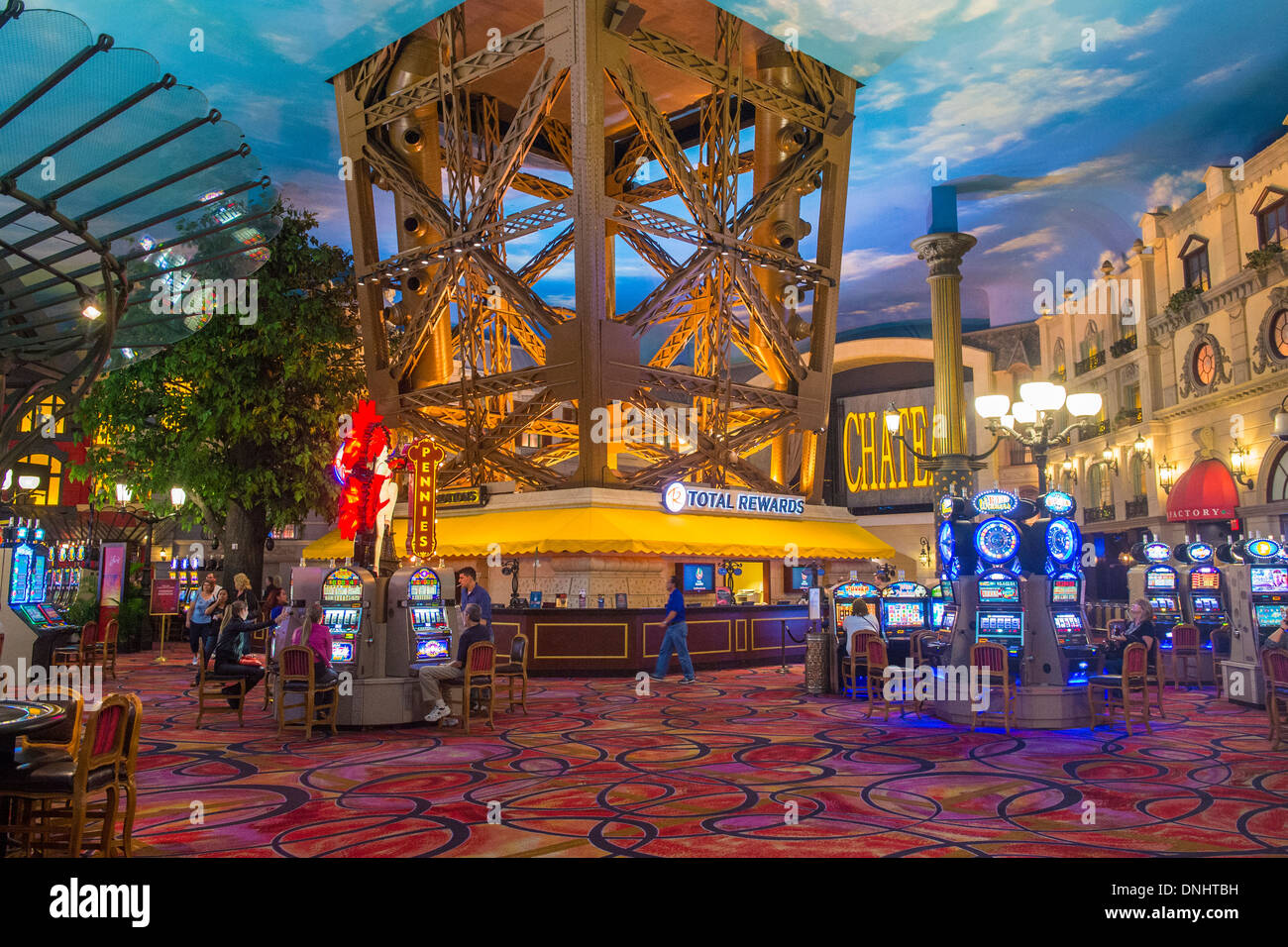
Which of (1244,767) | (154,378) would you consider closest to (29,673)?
(154,378)

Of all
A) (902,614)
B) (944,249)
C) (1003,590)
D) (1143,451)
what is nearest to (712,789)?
(1003,590)

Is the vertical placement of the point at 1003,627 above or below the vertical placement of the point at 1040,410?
below

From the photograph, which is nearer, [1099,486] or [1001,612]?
[1001,612]

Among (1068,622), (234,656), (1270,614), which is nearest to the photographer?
(1068,622)

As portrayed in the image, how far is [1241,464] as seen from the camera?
68.8 ft

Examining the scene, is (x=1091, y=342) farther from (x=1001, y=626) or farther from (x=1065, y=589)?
(x=1001, y=626)

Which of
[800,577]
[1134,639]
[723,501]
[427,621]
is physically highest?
[723,501]

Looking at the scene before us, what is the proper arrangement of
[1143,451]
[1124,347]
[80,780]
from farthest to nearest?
[1124,347] < [1143,451] < [80,780]

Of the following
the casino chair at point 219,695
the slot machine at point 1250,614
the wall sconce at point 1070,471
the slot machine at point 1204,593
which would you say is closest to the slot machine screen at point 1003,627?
the slot machine at point 1250,614

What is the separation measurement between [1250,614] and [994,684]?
14.5ft

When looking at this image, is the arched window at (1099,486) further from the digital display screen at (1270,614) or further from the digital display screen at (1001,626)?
the digital display screen at (1001,626)

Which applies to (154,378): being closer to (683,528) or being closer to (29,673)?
(29,673)

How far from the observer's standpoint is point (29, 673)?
42.4 feet
